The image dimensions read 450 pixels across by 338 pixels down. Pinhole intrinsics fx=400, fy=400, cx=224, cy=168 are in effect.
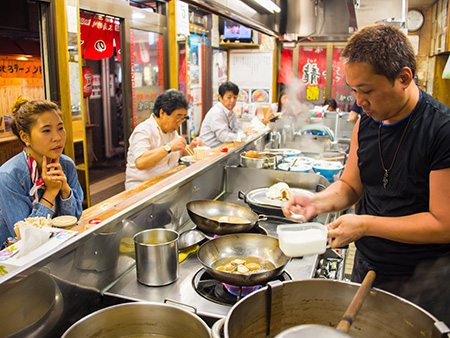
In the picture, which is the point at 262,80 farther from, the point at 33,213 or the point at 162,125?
the point at 33,213

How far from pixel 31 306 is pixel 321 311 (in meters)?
0.97

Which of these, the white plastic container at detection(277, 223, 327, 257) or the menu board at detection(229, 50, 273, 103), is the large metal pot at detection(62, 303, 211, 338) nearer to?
the white plastic container at detection(277, 223, 327, 257)

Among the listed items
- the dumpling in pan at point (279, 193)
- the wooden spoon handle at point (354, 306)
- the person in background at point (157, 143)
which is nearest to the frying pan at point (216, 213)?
the dumpling in pan at point (279, 193)

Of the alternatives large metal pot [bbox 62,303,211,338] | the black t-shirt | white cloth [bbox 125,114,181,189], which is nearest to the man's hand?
white cloth [bbox 125,114,181,189]

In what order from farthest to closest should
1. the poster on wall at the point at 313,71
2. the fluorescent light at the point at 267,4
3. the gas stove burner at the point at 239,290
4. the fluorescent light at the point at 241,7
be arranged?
the poster on wall at the point at 313,71 → the fluorescent light at the point at 267,4 → the fluorescent light at the point at 241,7 → the gas stove burner at the point at 239,290

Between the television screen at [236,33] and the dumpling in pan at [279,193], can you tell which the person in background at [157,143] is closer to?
the dumpling in pan at [279,193]

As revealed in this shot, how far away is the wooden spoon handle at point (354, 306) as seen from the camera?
112cm

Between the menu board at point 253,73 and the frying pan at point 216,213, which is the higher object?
the menu board at point 253,73

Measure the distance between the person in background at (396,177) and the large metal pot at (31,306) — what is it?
1060 mm

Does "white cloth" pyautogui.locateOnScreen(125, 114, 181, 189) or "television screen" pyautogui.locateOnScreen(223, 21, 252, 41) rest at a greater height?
"television screen" pyautogui.locateOnScreen(223, 21, 252, 41)

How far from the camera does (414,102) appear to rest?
67.1 inches

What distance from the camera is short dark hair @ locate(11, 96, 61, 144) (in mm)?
2443

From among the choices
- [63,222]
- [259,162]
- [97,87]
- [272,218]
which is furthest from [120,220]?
[97,87]

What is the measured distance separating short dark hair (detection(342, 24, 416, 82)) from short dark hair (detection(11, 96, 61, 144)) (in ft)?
6.16
